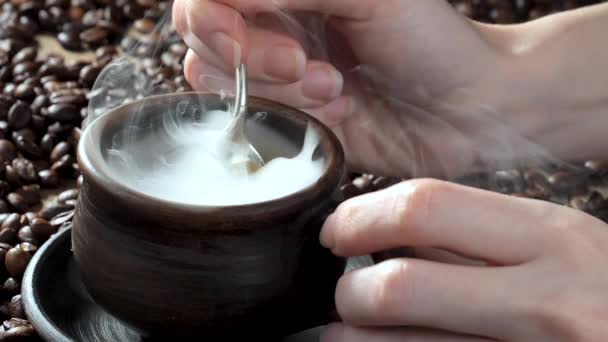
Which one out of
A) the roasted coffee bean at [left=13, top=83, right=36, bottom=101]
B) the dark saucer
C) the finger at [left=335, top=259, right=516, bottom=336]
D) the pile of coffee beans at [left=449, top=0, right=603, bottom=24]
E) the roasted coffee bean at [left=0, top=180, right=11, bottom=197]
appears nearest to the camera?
the finger at [left=335, top=259, right=516, bottom=336]

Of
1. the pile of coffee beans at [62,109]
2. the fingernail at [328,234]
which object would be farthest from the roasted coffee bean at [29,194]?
the fingernail at [328,234]

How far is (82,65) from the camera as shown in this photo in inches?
67.5

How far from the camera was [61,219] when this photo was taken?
1.20 meters

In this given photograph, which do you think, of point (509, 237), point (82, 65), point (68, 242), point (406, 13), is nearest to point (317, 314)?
point (509, 237)

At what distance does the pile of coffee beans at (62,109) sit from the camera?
1099mm

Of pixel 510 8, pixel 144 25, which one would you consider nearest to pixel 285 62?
pixel 144 25

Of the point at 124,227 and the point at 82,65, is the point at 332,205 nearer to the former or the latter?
the point at 124,227

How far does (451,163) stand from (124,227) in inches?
22.0

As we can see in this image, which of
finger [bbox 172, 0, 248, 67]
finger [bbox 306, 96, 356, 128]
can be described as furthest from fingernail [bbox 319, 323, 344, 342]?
finger [bbox 306, 96, 356, 128]

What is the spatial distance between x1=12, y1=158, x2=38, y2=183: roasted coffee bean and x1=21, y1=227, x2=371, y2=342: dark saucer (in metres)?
0.45

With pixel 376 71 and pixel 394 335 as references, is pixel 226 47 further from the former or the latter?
pixel 394 335

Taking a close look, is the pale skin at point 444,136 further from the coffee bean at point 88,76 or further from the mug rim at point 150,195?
the coffee bean at point 88,76

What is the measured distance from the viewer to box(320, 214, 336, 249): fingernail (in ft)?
2.46

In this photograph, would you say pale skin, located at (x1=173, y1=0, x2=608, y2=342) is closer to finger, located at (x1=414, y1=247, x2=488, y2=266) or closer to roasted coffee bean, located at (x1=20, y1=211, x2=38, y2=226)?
finger, located at (x1=414, y1=247, x2=488, y2=266)
